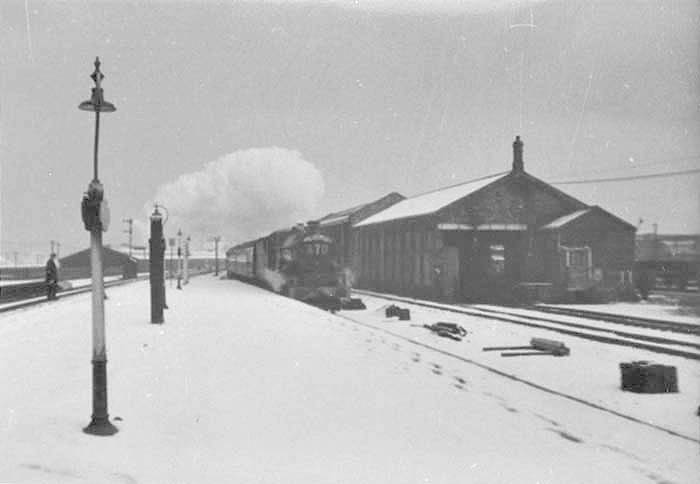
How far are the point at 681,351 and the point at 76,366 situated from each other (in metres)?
10.9

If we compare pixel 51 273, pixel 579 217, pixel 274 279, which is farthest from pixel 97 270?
pixel 579 217

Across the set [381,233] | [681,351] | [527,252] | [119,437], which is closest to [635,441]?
[119,437]

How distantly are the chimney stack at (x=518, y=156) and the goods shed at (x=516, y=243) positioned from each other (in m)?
0.05

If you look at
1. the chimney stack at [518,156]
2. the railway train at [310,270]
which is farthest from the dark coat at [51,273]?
the chimney stack at [518,156]

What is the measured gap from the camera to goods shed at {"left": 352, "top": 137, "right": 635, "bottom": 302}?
29.5 meters

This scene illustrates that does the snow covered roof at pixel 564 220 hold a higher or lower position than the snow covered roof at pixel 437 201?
lower

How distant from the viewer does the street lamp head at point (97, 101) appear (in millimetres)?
6832

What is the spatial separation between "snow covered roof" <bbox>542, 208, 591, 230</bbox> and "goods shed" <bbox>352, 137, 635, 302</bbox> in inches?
1.8

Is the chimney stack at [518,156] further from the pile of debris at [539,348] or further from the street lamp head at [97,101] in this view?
the street lamp head at [97,101]

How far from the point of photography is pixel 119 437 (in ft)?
20.0

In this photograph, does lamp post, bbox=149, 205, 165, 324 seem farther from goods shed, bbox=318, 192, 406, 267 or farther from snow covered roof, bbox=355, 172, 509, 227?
goods shed, bbox=318, 192, 406, 267

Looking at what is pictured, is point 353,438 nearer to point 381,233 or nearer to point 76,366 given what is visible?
point 76,366

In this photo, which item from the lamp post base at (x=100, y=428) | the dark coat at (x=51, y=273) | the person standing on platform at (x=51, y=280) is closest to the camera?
the lamp post base at (x=100, y=428)

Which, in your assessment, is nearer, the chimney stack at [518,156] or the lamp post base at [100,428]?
the lamp post base at [100,428]
